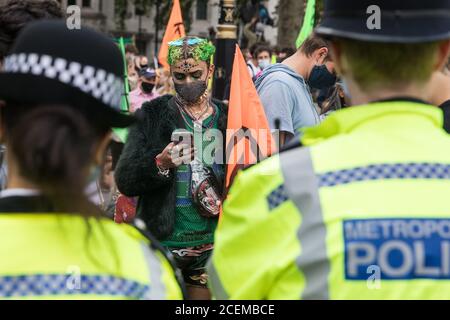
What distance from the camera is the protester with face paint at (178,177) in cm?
508

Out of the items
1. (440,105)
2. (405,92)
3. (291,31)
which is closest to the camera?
(405,92)

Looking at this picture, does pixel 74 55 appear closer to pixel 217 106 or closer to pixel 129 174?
pixel 129 174

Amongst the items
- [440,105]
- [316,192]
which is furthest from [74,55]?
[440,105]

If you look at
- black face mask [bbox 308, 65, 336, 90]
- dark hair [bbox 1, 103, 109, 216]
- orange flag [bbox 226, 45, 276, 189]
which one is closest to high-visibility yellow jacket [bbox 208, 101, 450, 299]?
dark hair [bbox 1, 103, 109, 216]

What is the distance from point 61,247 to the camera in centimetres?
217

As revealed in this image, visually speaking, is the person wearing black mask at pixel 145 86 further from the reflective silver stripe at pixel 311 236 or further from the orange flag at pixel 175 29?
the reflective silver stripe at pixel 311 236

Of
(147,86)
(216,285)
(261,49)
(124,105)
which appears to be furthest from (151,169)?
(261,49)

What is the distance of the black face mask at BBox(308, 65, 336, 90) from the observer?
605 centimetres

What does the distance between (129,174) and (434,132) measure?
9.87 ft

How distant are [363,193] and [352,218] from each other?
7 centimetres

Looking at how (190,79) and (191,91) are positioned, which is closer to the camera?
(191,91)

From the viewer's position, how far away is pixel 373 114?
89.7 inches

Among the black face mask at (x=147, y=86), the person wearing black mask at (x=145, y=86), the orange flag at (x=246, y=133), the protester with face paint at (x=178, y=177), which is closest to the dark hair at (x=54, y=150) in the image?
the protester with face paint at (x=178, y=177)

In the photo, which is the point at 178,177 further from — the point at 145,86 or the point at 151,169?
the point at 145,86
